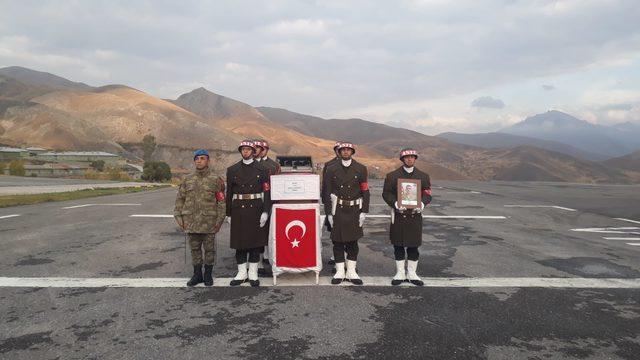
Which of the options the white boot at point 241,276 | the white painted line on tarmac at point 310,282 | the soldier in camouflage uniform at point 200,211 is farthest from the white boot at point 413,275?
the soldier in camouflage uniform at point 200,211

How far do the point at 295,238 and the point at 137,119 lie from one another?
12991cm

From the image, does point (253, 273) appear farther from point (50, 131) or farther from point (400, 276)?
point (50, 131)

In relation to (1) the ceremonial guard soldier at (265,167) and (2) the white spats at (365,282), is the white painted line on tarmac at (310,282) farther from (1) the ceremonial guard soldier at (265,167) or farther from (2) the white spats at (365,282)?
(1) the ceremonial guard soldier at (265,167)

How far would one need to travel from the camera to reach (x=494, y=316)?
4.79 m

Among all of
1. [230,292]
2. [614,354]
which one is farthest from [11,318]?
[614,354]

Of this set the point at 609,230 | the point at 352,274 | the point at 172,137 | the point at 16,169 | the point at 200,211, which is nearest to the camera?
the point at 200,211

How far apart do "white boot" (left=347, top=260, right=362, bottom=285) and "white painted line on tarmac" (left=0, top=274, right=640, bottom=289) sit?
99 millimetres

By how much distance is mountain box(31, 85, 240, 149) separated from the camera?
4478 inches

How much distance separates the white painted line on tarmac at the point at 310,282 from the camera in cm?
589

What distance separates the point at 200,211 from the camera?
587 cm

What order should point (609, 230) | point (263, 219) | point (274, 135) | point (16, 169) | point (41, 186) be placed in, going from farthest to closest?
point (274, 135)
point (16, 169)
point (41, 186)
point (609, 230)
point (263, 219)

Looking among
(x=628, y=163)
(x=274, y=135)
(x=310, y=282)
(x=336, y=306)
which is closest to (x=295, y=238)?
(x=310, y=282)

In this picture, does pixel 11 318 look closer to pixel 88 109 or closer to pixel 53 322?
pixel 53 322

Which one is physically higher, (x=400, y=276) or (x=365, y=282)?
(x=400, y=276)
